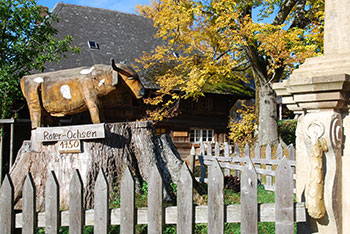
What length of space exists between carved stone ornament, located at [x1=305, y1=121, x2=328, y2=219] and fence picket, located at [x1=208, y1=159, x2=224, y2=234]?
0.63 metres

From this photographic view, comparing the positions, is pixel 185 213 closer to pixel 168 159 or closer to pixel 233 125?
pixel 168 159

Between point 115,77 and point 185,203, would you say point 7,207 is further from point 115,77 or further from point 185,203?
point 115,77

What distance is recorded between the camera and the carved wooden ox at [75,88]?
194 inches

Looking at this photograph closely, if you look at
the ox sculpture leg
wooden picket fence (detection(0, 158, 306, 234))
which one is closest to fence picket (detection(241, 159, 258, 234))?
wooden picket fence (detection(0, 158, 306, 234))

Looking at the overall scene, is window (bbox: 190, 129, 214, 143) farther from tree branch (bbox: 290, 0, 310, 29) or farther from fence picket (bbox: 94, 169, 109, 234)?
fence picket (bbox: 94, 169, 109, 234)

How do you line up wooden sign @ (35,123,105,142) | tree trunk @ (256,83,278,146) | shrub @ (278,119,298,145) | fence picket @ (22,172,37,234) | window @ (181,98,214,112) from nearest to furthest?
fence picket @ (22,172,37,234)
wooden sign @ (35,123,105,142)
tree trunk @ (256,83,278,146)
window @ (181,98,214,112)
shrub @ (278,119,298,145)

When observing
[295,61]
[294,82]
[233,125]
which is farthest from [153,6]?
[294,82]

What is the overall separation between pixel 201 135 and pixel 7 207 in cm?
1560

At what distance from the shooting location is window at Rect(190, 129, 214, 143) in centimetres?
1805

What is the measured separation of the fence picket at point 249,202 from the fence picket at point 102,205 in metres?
0.97

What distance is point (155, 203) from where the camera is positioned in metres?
2.47

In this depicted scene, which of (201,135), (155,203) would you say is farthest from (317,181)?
(201,135)

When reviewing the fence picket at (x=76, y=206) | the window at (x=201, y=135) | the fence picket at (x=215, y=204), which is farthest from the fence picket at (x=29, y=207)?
the window at (x=201, y=135)

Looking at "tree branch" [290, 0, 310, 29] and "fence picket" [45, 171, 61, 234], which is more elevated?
"tree branch" [290, 0, 310, 29]
